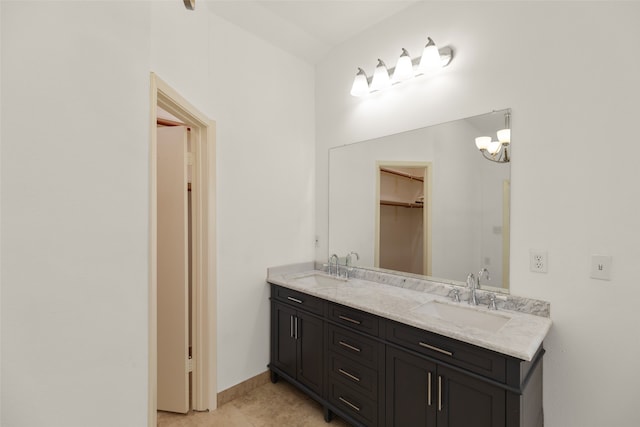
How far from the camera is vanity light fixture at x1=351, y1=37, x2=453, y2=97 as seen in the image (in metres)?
1.89

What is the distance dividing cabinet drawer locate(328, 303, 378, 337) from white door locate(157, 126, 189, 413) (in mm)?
1010

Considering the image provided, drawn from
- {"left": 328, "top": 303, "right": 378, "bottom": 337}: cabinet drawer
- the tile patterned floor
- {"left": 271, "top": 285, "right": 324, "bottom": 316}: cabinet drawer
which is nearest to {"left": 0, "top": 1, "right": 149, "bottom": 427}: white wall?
{"left": 328, "top": 303, "right": 378, "bottom": 337}: cabinet drawer

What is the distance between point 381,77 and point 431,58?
39 centimetres

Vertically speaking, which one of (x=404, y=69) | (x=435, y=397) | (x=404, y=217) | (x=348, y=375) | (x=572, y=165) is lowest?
(x=348, y=375)

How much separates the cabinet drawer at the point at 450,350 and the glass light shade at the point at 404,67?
164 cm

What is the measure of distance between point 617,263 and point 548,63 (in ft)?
3.45

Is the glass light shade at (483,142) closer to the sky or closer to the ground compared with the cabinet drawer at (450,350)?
closer to the sky

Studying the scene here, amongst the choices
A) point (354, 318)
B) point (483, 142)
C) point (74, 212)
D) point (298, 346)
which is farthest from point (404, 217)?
point (74, 212)

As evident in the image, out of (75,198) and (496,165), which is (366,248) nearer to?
(496,165)

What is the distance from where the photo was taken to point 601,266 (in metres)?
1.39

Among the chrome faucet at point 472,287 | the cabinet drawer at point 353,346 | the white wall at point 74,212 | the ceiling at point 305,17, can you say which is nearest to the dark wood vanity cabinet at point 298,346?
the cabinet drawer at point 353,346

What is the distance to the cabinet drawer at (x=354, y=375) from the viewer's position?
1.68 metres

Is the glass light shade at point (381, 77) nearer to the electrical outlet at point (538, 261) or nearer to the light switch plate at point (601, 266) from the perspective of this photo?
the electrical outlet at point (538, 261)

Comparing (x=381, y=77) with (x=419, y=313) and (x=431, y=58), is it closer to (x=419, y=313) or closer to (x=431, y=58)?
(x=431, y=58)
